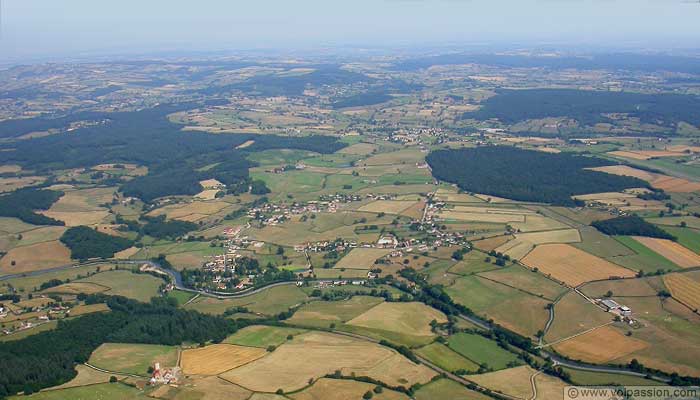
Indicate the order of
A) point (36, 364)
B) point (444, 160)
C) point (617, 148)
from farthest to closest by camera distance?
point (617, 148), point (444, 160), point (36, 364)

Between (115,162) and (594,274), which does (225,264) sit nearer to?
(594,274)

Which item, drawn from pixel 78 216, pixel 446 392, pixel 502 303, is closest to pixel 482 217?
pixel 502 303

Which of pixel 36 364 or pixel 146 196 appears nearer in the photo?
pixel 36 364

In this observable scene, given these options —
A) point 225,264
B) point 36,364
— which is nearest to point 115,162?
point 225,264

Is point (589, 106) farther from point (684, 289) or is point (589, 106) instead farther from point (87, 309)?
point (87, 309)

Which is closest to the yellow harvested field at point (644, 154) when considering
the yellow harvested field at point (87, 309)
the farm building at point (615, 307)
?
the farm building at point (615, 307)

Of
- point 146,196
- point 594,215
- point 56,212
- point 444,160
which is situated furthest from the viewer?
point 444,160

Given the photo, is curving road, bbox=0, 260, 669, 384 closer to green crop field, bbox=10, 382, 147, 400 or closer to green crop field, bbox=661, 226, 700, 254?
A: green crop field, bbox=10, 382, 147, 400

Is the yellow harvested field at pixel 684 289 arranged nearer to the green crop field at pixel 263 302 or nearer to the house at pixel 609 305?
the house at pixel 609 305
